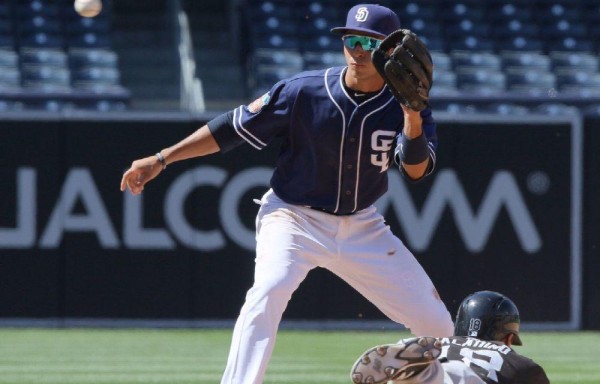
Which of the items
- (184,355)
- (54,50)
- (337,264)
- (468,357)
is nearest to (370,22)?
(337,264)

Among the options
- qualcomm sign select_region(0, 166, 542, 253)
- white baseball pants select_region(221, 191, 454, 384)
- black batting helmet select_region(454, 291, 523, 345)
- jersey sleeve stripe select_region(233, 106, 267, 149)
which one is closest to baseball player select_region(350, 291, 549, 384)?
black batting helmet select_region(454, 291, 523, 345)

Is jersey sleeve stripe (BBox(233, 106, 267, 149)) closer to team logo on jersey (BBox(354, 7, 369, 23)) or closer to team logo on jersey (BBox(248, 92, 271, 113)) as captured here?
team logo on jersey (BBox(248, 92, 271, 113))

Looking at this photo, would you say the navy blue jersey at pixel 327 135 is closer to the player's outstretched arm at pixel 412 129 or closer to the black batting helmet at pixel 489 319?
the player's outstretched arm at pixel 412 129

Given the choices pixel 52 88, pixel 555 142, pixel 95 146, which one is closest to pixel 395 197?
pixel 555 142

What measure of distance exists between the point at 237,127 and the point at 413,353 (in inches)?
89.8

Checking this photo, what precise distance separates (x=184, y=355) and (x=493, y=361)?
5382mm

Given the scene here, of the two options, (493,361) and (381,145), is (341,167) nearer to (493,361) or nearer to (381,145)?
(381,145)

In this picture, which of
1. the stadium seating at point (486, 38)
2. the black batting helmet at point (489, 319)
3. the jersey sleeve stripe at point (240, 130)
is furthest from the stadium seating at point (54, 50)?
the black batting helmet at point (489, 319)

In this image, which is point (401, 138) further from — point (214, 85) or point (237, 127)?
point (214, 85)

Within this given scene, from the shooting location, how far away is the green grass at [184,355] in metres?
8.89

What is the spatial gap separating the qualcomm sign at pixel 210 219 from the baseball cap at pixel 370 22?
6.03 m

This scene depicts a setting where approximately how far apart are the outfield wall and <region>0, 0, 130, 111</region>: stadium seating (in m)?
3.47

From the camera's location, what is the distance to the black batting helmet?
215 inches

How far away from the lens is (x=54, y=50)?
1716cm
